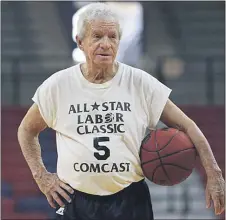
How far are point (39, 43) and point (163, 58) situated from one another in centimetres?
266

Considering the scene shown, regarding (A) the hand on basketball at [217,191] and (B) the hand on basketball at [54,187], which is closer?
(A) the hand on basketball at [217,191]

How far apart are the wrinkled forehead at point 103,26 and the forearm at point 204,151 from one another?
584 millimetres

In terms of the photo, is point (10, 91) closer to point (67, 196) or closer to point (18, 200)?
point (18, 200)

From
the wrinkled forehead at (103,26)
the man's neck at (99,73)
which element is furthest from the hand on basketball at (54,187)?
the wrinkled forehead at (103,26)

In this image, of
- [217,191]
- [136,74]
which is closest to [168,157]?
[217,191]

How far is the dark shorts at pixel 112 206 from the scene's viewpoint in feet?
10.5

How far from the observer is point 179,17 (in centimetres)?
1421

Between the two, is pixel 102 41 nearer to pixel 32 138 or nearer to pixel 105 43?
pixel 105 43

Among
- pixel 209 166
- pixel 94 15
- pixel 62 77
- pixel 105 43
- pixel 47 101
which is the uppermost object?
pixel 94 15

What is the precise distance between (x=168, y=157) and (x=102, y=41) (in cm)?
61

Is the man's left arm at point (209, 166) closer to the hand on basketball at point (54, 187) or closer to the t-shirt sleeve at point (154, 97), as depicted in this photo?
the t-shirt sleeve at point (154, 97)

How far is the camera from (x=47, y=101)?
3.25 m

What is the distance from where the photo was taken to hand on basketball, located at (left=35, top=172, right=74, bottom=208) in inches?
127

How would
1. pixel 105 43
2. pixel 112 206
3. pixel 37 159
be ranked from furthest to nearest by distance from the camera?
1. pixel 37 159
2. pixel 112 206
3. pixel 105 43
